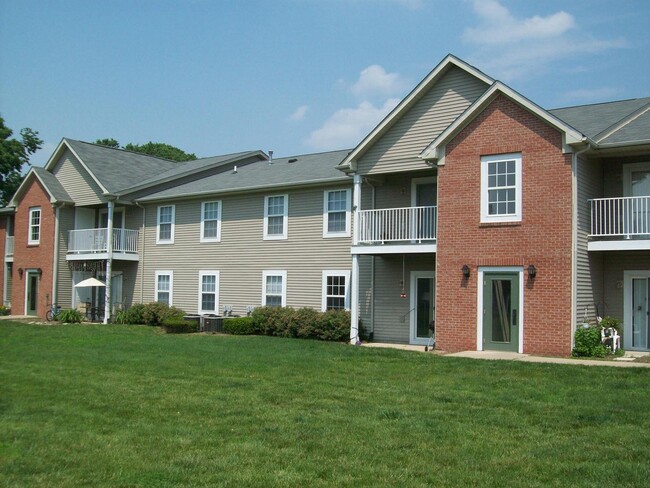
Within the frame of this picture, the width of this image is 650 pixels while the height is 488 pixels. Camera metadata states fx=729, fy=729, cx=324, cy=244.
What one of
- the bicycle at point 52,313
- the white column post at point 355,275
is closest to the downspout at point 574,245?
the white column post at point 355,275

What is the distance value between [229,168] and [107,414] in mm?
23857

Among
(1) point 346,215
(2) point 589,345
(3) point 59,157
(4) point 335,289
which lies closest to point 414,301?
(4) point 335,289

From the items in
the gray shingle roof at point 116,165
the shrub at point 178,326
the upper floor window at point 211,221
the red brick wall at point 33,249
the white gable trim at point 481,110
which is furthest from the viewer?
the red brick wall at point 33,249

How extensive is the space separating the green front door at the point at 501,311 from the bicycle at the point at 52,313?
19.7 metres

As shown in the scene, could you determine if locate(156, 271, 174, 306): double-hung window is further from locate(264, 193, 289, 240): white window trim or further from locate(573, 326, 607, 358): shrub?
locate(573, 326, 607, 358): shrub

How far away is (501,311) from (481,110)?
17.0 feet

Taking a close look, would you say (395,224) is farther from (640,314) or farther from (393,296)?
(640,314)

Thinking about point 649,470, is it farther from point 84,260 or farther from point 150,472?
point 84,260

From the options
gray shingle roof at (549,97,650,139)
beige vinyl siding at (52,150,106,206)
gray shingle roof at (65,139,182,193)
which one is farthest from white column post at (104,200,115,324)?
gray shingle roof at (549,97,650,139)

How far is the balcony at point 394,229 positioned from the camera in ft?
68.7

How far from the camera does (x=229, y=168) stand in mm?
33312

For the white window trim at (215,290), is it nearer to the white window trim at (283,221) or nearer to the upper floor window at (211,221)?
the upper floor window at (211,221)

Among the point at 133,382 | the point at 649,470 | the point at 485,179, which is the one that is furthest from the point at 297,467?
the point at 485,179

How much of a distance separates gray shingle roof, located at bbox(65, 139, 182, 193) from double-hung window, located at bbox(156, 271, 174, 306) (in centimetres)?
394
